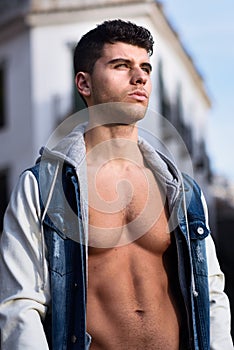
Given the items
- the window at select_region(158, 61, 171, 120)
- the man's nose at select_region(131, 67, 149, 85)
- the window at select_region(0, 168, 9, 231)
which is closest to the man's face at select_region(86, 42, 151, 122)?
the man's nose at select_region(131, 67, 149, 85)

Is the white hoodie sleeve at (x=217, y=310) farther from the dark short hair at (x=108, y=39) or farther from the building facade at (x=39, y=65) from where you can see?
the building facade at (x=39, y=65)

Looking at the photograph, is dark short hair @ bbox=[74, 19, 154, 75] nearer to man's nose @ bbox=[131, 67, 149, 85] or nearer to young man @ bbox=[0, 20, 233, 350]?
young man @ bbox=[0, 20, 233, 350]

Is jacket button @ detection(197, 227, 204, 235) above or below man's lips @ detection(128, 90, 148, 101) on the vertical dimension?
below

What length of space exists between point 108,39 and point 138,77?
23cm

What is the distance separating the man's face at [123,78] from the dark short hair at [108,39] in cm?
2

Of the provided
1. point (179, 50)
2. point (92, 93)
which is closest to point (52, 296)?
point (92, 93)

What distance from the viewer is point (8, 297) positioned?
Result: 10.8 ft

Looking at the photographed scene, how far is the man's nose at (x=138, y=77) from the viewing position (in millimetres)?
3504

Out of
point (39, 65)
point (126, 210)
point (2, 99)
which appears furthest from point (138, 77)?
point (2, 99)

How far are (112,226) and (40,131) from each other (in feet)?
64.4

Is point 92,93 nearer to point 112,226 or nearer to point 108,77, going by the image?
point 108,77

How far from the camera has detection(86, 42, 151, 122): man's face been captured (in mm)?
3506

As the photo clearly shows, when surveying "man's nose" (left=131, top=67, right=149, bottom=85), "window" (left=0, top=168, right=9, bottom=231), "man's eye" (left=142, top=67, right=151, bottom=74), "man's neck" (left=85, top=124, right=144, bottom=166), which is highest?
"window" (left=0, top=168, right=9, bottom=231)

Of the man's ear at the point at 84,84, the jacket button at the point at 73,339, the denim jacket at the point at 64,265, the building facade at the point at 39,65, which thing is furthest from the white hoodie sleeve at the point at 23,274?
the building facade at the point at 39,65
